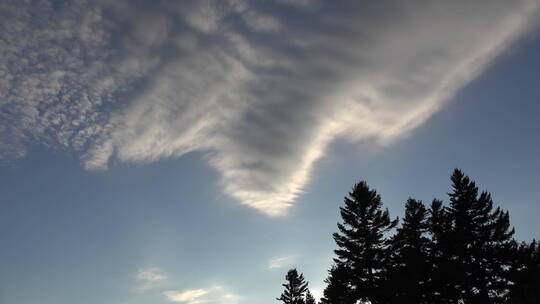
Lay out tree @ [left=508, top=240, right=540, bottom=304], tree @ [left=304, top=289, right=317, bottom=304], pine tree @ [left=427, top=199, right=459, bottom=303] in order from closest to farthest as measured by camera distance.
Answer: tree @ [left=508, top=240, right=540, bottom=304]
pine tree @ [left=427, top=199, right=459, bottom=303]
tree @ [left=304, top=289, right=317, bottom=304]

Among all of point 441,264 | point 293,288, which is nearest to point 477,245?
point 441,264

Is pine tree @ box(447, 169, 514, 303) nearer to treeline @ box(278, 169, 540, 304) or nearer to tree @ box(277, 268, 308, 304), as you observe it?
treeline @ box(278, 169, 540, 304)

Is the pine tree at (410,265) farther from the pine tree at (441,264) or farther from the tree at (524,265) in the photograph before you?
the tree at (524,265)

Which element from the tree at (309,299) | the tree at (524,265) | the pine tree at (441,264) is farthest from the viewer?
the tree at (309,299)

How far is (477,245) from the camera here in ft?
98.9

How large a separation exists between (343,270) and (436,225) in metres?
10.9

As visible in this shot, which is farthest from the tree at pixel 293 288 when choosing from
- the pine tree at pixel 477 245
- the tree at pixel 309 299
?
the pine tree at pixel 477 245

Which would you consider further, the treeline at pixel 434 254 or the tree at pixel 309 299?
the tree at pixel 309 299

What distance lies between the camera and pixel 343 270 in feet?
105

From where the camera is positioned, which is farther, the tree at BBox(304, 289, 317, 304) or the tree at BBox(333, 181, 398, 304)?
the tree at BBox(304, 289, 317, 304)

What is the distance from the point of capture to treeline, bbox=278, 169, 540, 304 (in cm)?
2902

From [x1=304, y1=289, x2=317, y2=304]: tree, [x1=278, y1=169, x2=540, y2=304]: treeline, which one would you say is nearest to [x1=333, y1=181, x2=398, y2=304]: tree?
[x1=278, y1=169, x2=540, y2=304]: treeline

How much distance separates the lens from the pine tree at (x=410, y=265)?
3077 centimetres

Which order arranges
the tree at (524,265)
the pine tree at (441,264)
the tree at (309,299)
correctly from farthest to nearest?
the tree at (309,299) < the pine tree at (441,264) < the tree at (524,265)
